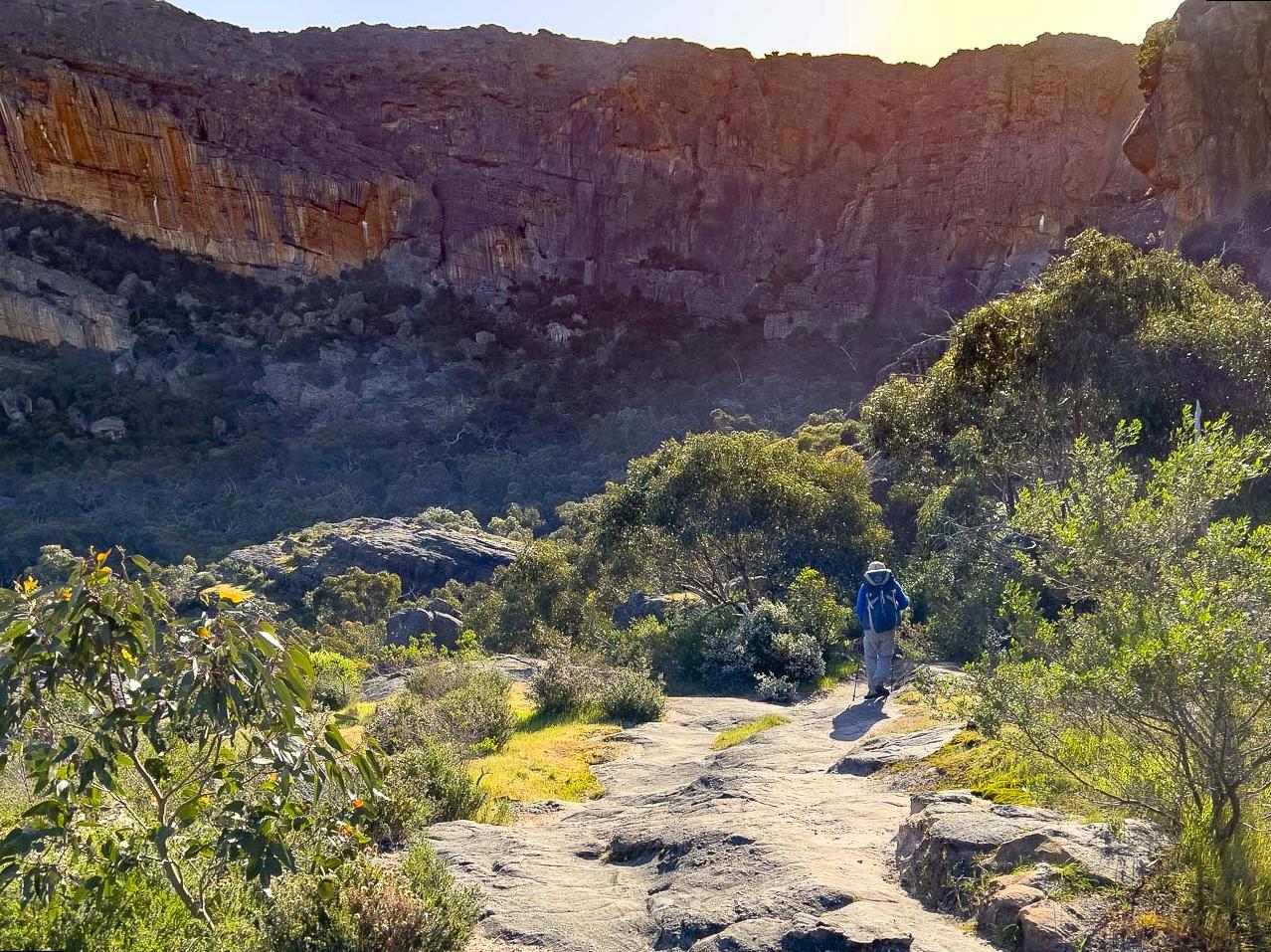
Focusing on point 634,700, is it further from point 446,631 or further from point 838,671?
point 446,631

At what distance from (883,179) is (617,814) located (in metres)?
61.1

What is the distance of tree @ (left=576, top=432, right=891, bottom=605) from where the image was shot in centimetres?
1836

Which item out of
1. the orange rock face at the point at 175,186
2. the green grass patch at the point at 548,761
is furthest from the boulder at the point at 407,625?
the orange rock face at the point at 175,186

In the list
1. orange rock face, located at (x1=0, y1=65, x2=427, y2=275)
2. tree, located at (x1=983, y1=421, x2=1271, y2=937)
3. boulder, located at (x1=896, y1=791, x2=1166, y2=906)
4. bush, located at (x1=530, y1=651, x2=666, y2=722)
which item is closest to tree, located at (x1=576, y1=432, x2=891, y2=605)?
bush, located at (x1=530, y1=651, x2=666, y2=722)

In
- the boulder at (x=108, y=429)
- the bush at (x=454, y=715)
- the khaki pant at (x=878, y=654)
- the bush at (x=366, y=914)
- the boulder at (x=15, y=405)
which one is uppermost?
the bush at (x=366, y=914)

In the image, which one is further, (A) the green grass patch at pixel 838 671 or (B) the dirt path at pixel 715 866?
(A) the green grass patch at pixel 838 671

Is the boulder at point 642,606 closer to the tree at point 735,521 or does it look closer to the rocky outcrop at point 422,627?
the tree at point 735,521

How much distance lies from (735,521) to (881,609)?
8510mm

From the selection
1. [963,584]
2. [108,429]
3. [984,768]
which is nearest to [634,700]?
[963,584]

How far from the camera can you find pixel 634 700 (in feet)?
38.0

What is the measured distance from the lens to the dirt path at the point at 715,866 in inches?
162

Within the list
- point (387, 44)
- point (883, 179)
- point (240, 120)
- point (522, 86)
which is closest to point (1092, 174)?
point (883, 179)

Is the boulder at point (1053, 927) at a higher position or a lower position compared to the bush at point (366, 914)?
higher

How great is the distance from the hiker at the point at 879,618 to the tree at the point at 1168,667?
5.31 metres
